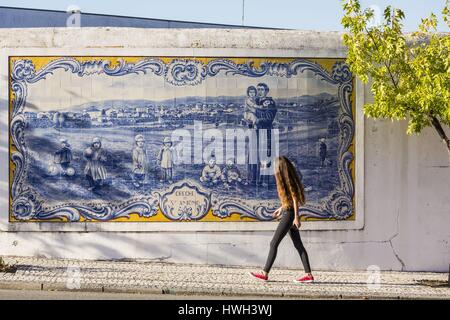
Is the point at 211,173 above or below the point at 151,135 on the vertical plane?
below

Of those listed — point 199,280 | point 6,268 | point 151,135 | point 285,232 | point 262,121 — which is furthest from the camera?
point 262,121

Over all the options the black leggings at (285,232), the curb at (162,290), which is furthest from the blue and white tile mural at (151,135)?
the curb at (162,290)

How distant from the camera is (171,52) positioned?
16406mm

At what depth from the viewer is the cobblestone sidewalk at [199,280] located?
13.8 m

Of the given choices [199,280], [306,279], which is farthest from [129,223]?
[306,279]

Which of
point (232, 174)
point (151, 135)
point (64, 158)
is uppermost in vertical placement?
point (151, 135)

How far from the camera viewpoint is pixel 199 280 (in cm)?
1468

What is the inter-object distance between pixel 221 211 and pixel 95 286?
10.8 ft

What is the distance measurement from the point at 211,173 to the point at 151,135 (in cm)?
114

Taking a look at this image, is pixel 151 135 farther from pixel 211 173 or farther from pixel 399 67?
pixel 399 67

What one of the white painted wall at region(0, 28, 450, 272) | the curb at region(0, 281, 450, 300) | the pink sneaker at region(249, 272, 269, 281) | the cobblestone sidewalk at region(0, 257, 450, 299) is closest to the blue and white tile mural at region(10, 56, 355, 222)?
the white painted wall at region(0, 28, 450, 272)

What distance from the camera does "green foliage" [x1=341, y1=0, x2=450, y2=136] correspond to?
14656 millimetres

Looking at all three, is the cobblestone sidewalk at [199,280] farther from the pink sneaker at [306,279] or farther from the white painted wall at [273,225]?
the white painted wall at [273,225]

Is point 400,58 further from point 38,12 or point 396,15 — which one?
point 38,12
